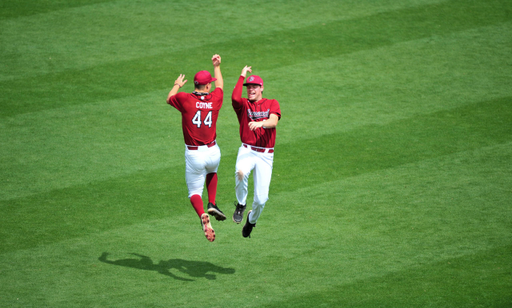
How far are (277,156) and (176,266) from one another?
3983 millimetres

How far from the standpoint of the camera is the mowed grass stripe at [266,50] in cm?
1378

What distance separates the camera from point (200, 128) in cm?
779

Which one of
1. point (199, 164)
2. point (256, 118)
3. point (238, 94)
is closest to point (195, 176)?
point (199, 164)

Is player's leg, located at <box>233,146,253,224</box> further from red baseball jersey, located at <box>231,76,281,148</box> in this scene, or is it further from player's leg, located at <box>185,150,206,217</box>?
player's leg, located at <box>185,150,206,217</box>

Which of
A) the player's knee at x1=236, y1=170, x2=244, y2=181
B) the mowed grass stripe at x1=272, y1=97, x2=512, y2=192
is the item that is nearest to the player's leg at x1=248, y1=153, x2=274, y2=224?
the player's knee at x1=236, y1=170, x2=244, y2=181

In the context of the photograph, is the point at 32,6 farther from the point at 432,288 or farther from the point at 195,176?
the point at 432,288

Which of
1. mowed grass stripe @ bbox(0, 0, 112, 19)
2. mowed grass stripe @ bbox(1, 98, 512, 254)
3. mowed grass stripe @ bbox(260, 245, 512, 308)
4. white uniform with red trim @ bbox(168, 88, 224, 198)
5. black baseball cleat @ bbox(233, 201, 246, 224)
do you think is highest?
mowed grass stripe @ bbox(0, 0, 112, 19)

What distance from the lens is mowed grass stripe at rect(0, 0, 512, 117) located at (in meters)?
13.8

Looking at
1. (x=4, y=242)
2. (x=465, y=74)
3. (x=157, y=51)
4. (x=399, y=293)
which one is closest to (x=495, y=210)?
(x=399, y=293)

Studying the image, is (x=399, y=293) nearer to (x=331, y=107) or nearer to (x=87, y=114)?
(x=331, y=107)

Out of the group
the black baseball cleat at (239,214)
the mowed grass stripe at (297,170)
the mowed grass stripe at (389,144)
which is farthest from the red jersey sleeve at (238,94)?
the mowed grass stripe at (389,144)

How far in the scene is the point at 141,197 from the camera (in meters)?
10.3

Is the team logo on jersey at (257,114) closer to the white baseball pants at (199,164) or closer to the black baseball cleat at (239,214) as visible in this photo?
the white baseball pants at (199,164)

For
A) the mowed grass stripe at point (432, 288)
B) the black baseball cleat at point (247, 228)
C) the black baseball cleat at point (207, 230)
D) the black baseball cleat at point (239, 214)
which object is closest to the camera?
the mowed grass stripe at point (432, 288)
